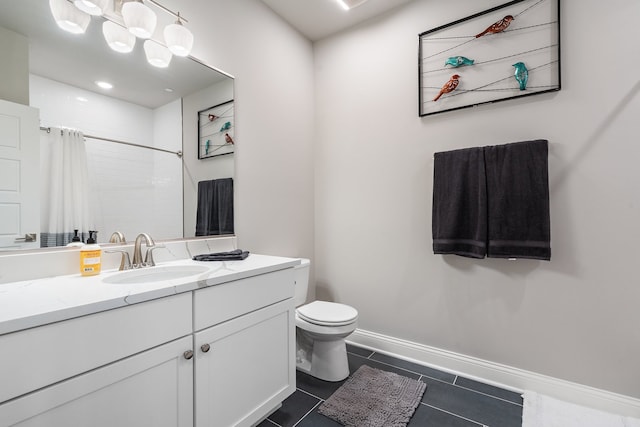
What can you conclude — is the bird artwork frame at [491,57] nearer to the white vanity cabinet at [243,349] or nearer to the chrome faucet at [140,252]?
the white vanity cabinet at [243,349]

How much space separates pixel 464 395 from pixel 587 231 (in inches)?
45.9

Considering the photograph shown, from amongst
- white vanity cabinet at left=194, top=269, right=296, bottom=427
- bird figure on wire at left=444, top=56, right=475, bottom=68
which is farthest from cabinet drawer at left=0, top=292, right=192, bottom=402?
bird figure on wire at left=444, top=56, right=475, bottom=68

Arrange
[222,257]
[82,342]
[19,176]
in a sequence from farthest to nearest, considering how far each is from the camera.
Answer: [222,257] → [19,176] → [82,342]

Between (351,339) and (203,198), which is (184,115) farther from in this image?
(351,339)

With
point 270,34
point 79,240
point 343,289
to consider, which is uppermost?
point 270,34

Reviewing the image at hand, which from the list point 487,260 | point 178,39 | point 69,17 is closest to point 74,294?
point 69,17

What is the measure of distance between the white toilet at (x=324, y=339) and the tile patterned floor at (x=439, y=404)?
0.06 meters

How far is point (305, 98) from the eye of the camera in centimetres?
258

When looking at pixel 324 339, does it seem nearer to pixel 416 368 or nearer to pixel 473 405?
pixel 416 368

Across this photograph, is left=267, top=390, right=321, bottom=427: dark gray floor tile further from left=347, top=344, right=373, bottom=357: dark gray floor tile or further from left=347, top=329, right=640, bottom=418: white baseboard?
left=347, top=329, right=640, bottom=418: white baseboard

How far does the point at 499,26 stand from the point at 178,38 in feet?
6.16

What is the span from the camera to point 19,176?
116 cm

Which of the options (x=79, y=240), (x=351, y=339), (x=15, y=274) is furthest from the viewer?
(x=351, y=339)

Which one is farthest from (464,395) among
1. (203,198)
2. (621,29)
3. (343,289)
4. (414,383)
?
(621,29)
